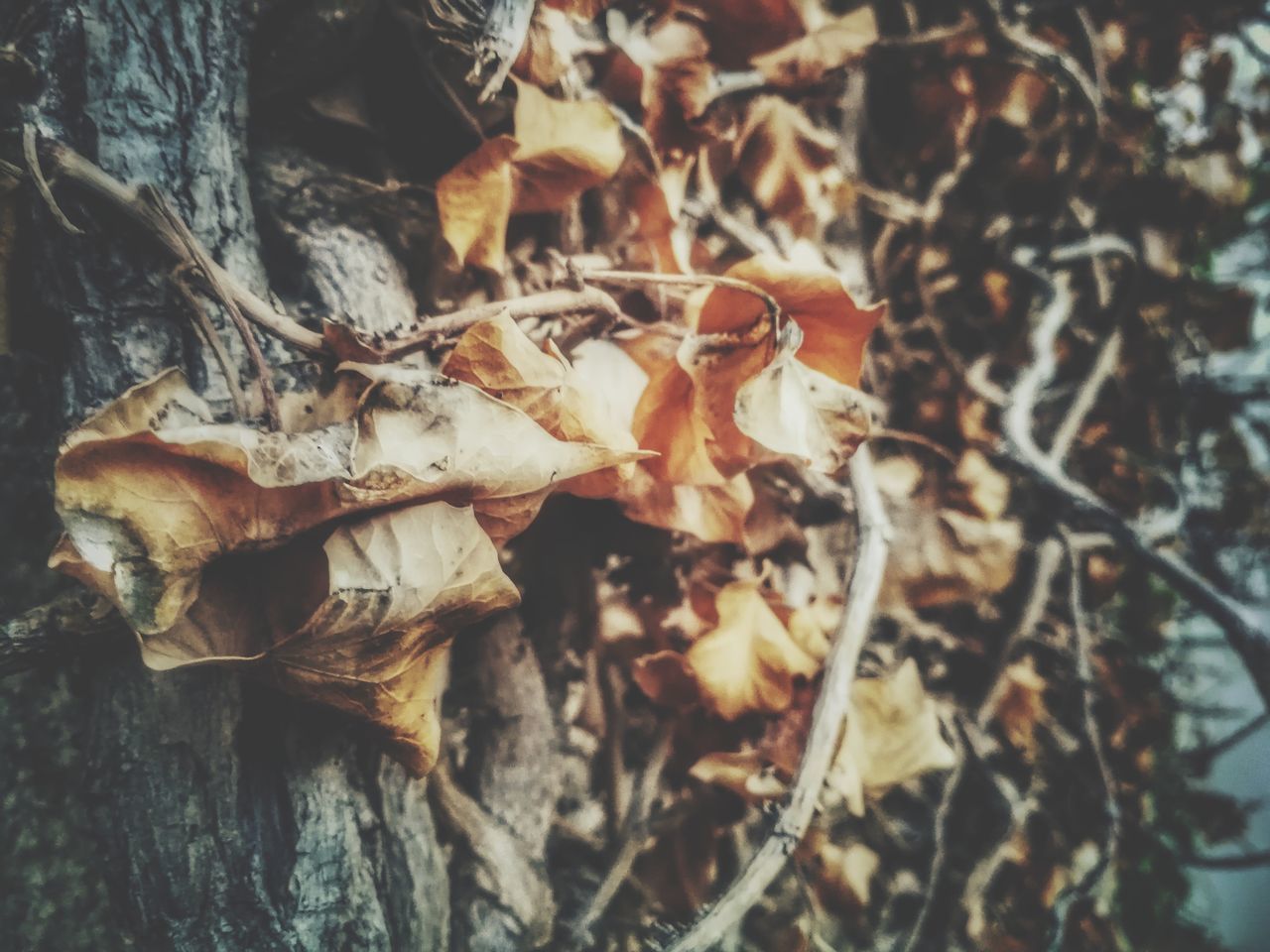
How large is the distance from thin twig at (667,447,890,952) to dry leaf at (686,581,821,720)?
0.03m

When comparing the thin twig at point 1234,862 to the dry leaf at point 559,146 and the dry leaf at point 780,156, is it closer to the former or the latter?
the dry leaf at point 780,156

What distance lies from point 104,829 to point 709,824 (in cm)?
44

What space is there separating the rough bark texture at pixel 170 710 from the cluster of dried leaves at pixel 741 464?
0.08 m

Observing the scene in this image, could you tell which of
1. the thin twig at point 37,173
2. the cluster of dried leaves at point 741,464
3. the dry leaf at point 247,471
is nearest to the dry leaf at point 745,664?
the cluster of dried leaves at point 741,464

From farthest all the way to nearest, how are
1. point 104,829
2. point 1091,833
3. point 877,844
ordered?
point 1091,833, point 877,844, point 104,829

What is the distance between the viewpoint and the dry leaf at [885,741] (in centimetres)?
53

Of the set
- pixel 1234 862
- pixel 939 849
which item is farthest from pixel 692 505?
pixel 1234 862

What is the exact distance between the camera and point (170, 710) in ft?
1.27

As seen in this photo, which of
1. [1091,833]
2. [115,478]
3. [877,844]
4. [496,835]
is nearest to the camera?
[115,478]

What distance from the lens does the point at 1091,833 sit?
2.67 feet

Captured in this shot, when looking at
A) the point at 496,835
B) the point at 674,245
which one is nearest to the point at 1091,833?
the point at 496,835

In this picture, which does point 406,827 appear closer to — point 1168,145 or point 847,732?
point 847,732

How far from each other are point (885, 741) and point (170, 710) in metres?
0.53

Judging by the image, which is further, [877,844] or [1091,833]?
[1091,833]
